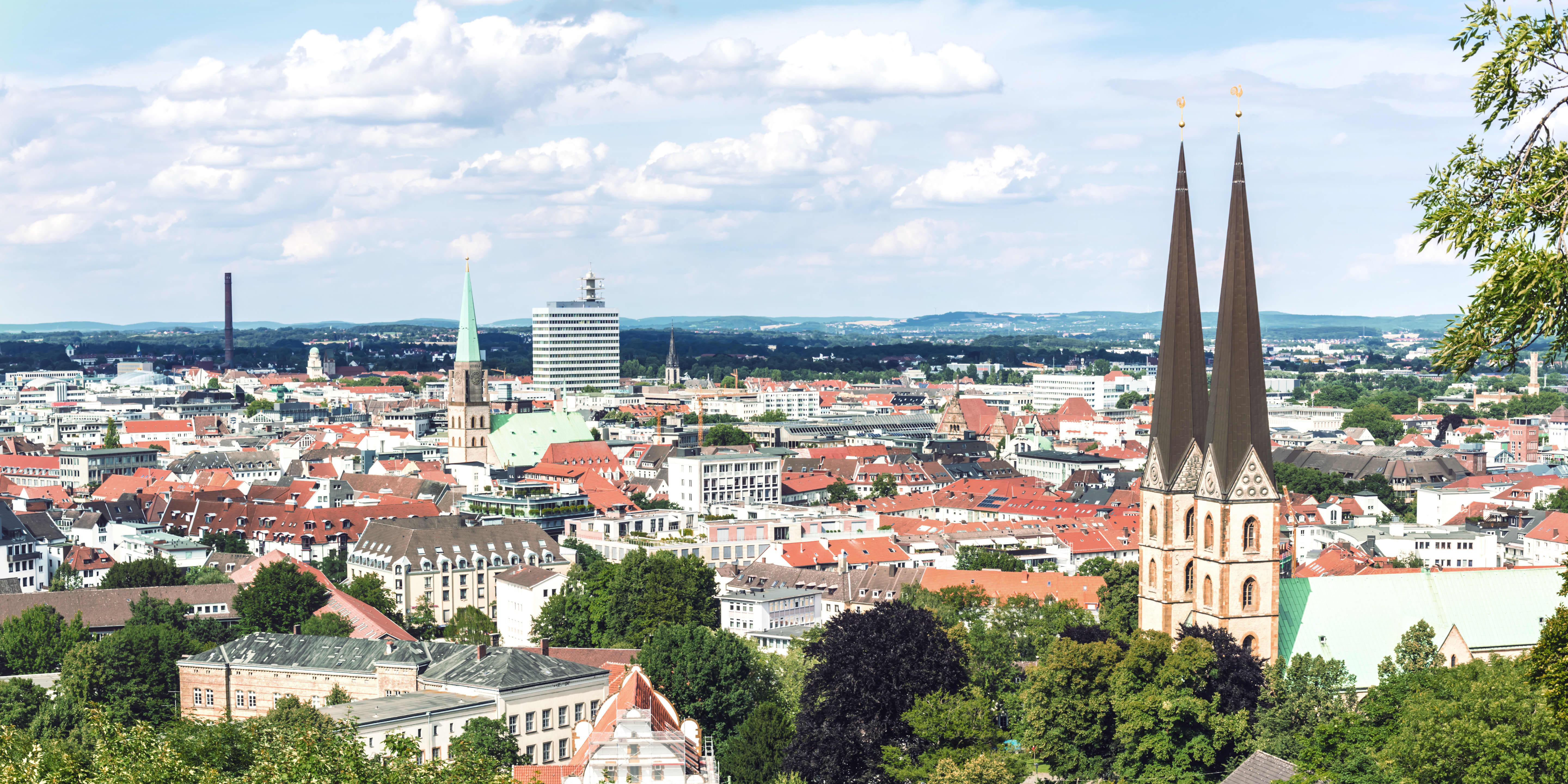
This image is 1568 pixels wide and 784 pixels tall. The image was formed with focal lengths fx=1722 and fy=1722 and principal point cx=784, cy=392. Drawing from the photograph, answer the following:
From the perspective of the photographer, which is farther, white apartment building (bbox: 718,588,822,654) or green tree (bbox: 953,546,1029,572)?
green tree (bbox: 953,546,1029,572)

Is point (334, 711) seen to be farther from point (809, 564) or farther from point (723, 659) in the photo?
point (809, 564)

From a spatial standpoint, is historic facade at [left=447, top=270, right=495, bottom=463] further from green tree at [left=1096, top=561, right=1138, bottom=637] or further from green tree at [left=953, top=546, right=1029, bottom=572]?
green tree at [left=1096, top=561, right=1138, bottom=637]

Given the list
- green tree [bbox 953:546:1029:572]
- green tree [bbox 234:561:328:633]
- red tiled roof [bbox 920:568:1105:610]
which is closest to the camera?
green tree [bbox 234:561:328:633]

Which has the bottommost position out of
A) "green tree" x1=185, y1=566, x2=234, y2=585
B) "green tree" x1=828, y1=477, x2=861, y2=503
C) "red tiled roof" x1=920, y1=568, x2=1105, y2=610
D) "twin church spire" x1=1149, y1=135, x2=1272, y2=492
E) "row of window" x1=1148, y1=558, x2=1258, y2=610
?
"green tree" x1=828, y1=477, x2=861, y2=503

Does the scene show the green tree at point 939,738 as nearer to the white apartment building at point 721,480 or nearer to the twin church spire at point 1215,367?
the twin church spire at point 1215,367

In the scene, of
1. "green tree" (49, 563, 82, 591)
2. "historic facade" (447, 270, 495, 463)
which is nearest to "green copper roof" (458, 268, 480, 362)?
"historic facade" (447, 270, 495, 463)

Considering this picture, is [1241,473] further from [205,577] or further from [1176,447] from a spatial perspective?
[205,577]

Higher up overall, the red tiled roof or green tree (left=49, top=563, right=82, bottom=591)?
the red tiled roof
